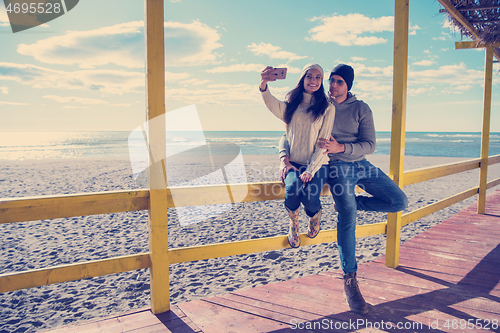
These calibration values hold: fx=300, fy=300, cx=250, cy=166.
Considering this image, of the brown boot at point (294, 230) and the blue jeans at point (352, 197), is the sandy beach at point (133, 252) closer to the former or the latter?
the brown boot at point (294, 230)

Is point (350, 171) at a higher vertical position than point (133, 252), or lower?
higher

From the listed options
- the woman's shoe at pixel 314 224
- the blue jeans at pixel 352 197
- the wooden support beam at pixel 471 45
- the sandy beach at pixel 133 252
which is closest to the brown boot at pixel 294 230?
the woman's shoe at pixel 314 224

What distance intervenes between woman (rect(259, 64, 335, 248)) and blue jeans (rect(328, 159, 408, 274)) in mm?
117

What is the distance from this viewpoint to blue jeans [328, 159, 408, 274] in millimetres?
2107

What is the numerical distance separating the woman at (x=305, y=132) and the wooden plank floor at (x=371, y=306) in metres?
0.56

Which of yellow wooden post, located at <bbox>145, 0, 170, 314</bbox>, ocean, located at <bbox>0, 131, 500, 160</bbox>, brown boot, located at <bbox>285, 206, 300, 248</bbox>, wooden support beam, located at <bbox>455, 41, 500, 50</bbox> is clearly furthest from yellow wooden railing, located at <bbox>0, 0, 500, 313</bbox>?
ocean, located at <bbox>0, 131, 500, 160</bbox>

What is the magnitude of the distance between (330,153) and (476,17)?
3205 millimetres

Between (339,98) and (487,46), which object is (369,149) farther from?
(487,46)

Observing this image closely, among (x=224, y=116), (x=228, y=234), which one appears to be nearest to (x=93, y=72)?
(x=224, y=116)

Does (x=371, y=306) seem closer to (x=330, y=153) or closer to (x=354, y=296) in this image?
(x=354, y=296)

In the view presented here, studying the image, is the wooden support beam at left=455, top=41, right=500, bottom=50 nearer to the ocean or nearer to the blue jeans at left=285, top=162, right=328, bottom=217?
the blue jeans at left=285, top=162, right=328, bottom=217

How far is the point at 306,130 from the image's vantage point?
83.7 inches

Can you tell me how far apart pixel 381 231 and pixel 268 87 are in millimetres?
1763

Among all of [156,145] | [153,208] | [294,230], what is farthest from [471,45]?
[153,208]
